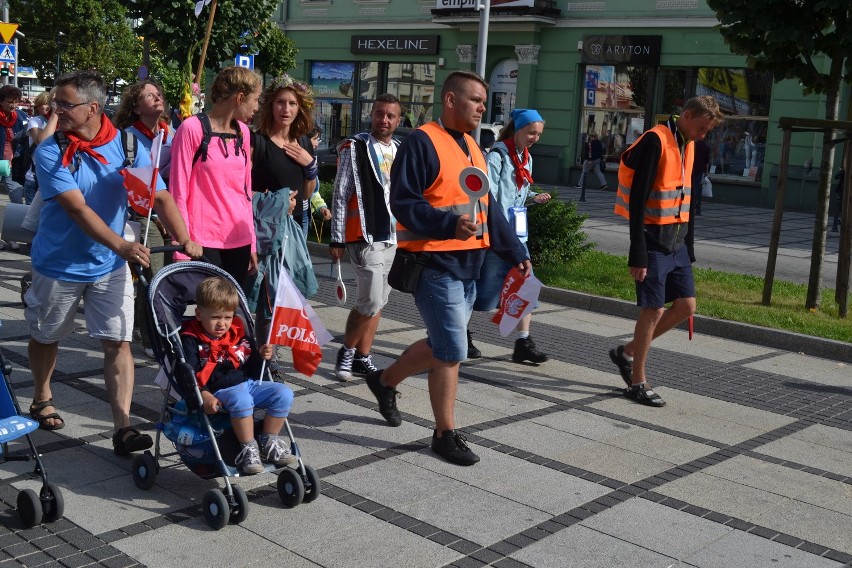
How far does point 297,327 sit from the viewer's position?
4.96 meters

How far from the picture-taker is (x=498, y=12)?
2938 cm

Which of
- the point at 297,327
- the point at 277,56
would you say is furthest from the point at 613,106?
the point at 297,327

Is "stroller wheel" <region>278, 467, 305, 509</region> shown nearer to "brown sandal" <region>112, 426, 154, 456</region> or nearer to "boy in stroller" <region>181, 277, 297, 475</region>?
"boy in stroller" <region>181, 277, 297, 475</region>

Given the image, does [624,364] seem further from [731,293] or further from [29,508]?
[731,293]

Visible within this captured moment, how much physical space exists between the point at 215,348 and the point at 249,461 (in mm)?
602

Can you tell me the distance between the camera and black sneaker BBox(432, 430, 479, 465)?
546 centimetres

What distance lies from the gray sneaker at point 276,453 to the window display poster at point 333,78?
103ft

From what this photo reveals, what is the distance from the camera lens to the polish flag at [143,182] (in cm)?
521

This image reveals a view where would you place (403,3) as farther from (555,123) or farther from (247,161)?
(247,161)

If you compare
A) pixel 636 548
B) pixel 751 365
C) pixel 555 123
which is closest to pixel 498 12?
pixel 555 123

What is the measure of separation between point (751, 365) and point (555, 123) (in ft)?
71.8

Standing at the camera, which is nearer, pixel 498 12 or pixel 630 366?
pixel 630 366

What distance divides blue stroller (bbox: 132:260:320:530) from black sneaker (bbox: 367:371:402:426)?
1.26 metres

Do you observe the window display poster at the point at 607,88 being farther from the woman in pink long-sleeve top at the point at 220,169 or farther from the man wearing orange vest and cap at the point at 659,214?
the woman in pink long-sleeve top at the point at 220,169
